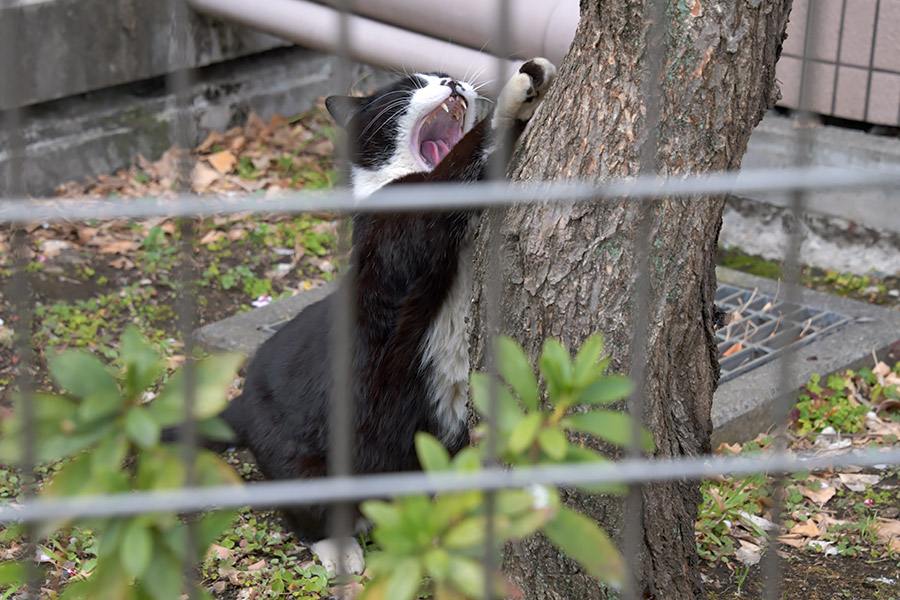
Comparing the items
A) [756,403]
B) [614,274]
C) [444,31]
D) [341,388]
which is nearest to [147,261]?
[444,31]

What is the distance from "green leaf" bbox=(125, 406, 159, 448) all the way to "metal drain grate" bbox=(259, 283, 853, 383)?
2.70 meters

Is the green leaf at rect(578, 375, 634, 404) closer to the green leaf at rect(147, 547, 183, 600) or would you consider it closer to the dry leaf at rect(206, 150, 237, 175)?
the green leaf at rect(147, 547, 183, 600)

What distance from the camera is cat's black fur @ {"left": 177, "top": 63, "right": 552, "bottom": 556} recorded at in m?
2.52

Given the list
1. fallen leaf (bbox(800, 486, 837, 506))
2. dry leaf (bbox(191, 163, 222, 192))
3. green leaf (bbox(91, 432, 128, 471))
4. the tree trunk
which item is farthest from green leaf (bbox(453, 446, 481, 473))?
dry leaf (bbox(191, 163, 222, 192))

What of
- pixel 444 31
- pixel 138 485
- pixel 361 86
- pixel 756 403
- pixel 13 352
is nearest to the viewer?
pixel 138 485

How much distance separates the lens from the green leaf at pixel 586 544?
3.63ft

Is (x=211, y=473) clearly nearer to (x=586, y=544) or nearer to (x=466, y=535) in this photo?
(x=466, y=535)

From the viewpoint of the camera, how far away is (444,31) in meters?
4.18

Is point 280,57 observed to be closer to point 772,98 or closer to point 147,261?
point 147,261

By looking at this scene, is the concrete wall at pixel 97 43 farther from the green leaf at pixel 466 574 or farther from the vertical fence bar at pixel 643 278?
the green leaf at pixel 466 574

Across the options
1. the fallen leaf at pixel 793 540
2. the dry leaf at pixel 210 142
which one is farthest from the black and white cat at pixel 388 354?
the dry leaf at pixel 210 142

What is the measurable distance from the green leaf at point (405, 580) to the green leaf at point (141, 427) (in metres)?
0.29

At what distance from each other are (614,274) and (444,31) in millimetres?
2434

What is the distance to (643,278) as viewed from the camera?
50.9 inches
